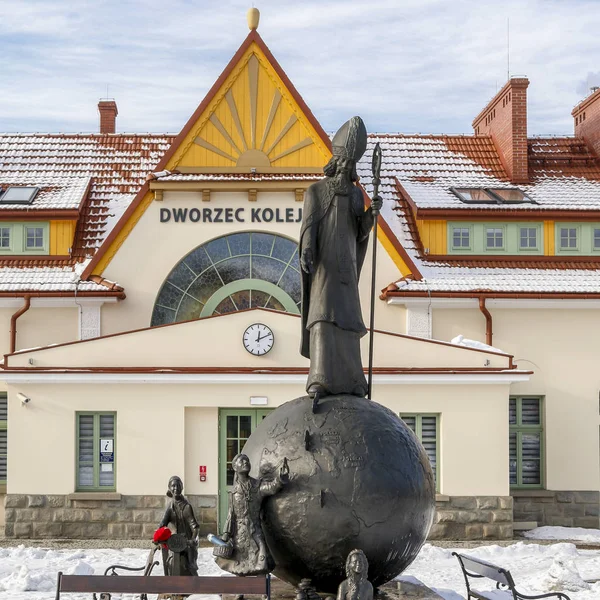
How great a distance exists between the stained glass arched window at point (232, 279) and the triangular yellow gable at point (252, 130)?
1847 mm

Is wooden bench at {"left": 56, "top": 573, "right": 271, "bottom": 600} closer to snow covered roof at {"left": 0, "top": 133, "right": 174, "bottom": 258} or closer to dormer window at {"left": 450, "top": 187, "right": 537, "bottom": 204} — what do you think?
snow covered roof at {"left": 0, "top": 133, "right": 174, "bottom": 258}

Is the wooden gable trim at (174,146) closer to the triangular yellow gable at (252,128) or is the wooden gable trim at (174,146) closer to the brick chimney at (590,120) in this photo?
the triangular yellow gable at (252,128)

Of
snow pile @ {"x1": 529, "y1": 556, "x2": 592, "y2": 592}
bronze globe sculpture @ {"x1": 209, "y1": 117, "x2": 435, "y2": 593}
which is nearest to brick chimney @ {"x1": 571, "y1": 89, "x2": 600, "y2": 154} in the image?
snow pile @ {"x1": 529, "y1": 556, "x2": 592, "y2": 592}

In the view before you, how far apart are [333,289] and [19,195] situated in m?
17.7

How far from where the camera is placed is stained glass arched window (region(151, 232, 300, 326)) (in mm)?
25078

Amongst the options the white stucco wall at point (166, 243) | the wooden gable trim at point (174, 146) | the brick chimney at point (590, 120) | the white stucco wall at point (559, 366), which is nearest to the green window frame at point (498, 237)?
the white stucco wall at point (559, 366)

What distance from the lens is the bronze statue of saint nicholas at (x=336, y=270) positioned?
10680 millimetres

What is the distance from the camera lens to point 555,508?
78.3 feet

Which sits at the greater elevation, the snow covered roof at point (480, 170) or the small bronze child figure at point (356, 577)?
the snow covered roof at point (480, 170)

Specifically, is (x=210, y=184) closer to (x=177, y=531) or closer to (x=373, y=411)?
(x=177, y=531)

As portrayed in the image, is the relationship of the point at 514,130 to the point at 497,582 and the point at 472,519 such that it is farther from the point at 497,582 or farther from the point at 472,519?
the point at 497,582

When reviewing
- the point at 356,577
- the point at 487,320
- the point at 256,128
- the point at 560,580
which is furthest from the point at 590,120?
the point at 356,577

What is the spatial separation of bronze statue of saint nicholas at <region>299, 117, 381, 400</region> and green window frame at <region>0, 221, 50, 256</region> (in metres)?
16.1

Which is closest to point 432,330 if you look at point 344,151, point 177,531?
point 177,531
